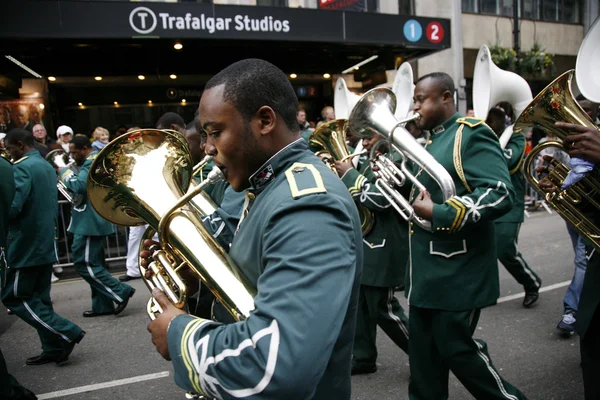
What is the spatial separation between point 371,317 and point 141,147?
2.31 metres

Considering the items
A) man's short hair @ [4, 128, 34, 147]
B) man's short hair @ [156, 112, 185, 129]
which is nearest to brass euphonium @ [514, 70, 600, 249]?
man's short hair @ [156, 112, 185, 129]

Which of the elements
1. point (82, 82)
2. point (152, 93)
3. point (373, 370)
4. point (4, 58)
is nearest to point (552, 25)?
point (152, 93)

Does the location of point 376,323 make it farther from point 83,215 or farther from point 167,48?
point 167,48

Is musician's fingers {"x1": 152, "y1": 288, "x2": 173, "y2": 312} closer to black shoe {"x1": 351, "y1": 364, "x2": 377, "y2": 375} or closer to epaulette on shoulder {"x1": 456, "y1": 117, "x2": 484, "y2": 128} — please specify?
epaulette on shoulder {"x1": 456, "y1": 117, "x2": 484, "y2": 128}

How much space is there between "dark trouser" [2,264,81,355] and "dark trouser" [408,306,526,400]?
2.94 metres

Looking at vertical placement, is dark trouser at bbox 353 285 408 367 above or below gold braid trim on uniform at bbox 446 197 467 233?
below

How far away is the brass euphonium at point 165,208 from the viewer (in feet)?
4.50

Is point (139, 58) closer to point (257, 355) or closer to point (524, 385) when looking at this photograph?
point (524, 385)

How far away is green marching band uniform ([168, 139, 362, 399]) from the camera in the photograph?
1.08 meters

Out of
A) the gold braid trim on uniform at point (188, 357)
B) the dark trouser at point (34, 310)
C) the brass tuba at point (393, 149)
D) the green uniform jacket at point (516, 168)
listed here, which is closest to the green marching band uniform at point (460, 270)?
the brass tuba at point (393, 149)

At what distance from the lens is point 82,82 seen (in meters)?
12.6

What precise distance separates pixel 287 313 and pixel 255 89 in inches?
24.4

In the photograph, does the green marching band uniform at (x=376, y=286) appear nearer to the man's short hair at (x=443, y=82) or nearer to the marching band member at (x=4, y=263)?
the man's short hair at (x=443, y=82)

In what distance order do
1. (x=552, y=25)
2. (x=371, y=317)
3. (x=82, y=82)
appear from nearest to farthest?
(x=371, y=317), (x=82, y=82), (x=552, y=25)
